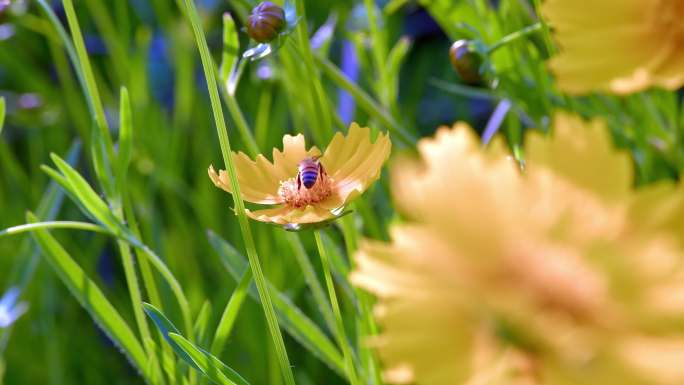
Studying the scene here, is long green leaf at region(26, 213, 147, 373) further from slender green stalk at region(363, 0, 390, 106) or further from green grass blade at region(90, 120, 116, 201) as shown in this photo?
slender green stalk at region(363, 0, 390, 106)

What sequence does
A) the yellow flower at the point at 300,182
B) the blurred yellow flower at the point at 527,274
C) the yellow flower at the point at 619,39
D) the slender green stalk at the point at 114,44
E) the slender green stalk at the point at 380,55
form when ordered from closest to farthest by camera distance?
the blurred yellow flower at the point at 527,274, the yellow flower at the point at 619,39, the yellow flower at the point at 300,182, the slender green stalk at the point at 380,55, the slender green stalk at the point at 114,44

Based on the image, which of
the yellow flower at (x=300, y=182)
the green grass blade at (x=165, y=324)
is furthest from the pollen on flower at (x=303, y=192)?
the green grass blade at (x=165, y=324)

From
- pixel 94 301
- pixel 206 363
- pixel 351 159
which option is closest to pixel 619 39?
pixel 351 159

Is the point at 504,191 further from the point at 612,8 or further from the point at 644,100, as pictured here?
the point at 644,100

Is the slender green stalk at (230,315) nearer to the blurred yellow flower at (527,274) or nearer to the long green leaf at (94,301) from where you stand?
the long green leaf at (94,301)

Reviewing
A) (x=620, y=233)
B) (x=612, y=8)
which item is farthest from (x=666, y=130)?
(x=620, y=233)

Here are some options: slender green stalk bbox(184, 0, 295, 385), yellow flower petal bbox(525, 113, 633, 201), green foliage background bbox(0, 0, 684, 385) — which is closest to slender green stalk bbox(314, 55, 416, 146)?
green foliage background bbox(0, 0, 684, 385)

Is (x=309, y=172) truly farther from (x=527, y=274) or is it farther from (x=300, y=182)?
(x=527, y=274)
